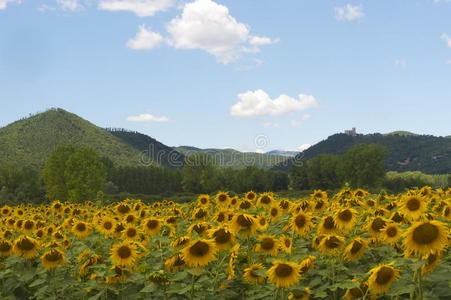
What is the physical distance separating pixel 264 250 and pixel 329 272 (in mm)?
1110

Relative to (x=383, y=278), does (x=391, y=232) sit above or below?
above

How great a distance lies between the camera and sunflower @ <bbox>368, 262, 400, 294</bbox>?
3670 millimetres

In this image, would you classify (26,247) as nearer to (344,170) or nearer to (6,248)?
(6,248)

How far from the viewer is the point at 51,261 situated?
18.4ft

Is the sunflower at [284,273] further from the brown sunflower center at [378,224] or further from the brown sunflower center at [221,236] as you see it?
the brown sunflower center at [378,224]

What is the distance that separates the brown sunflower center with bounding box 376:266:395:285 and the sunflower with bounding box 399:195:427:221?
1.86 meters

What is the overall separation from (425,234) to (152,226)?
194 inches

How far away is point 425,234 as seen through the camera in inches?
140

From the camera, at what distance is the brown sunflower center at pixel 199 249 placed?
14.1ft

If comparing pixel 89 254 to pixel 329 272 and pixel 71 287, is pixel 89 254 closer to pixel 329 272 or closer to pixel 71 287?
pixel 71 287

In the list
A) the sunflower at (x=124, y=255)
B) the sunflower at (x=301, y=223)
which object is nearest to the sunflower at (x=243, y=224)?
the sunflower at (x=301, y=223)

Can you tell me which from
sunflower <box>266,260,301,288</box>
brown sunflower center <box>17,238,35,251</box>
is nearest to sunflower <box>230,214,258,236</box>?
sunflower <box>266,260,301,288</box>

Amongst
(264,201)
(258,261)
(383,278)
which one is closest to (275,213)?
(264,201)

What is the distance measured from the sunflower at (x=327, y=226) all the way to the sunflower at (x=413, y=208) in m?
1.11
